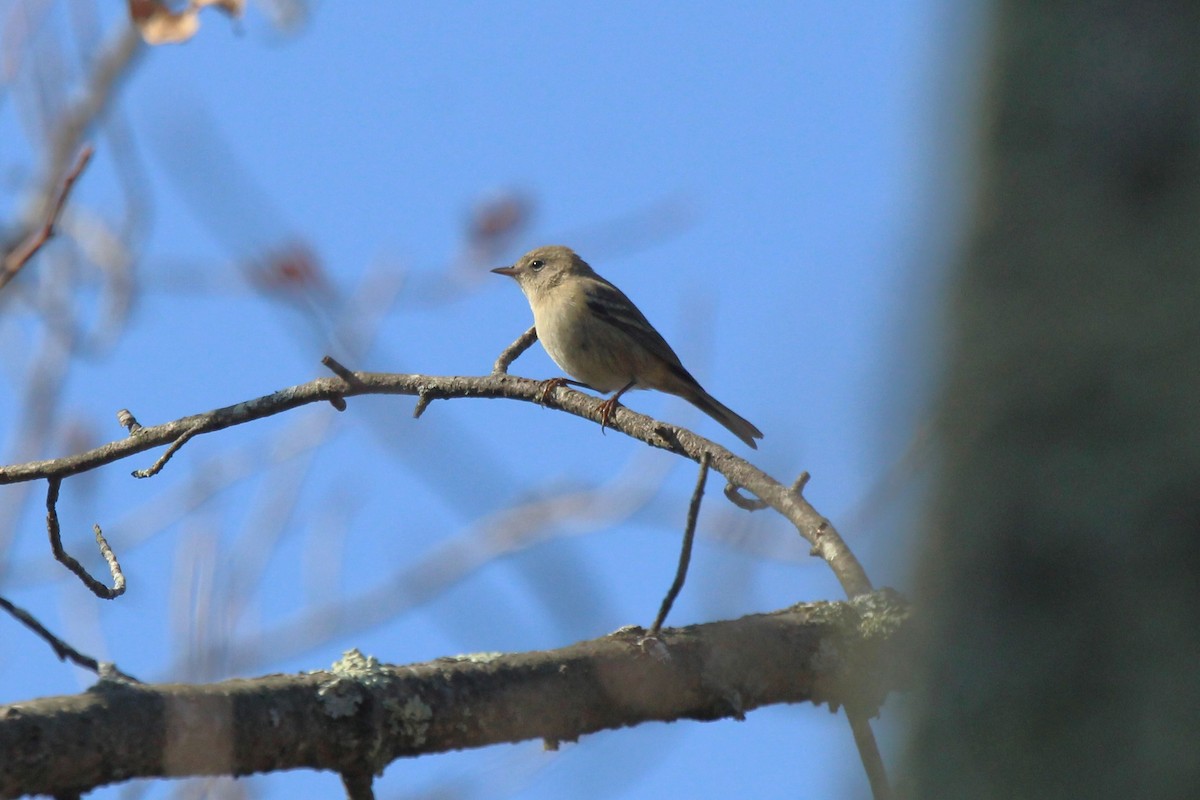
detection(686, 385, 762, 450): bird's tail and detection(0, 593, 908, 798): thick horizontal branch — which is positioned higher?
detection(686, 385, 762, 450): bird's tail

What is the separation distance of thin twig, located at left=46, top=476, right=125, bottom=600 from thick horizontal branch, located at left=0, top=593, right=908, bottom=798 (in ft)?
2.69

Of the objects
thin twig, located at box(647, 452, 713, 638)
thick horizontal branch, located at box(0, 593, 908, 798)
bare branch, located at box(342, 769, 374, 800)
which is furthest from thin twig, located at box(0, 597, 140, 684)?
thin twig, located at box(647, 452, 713, 638)

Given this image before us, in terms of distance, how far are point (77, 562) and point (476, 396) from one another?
5.27 ft

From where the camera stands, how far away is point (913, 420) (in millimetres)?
1674

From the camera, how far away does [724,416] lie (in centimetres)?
856

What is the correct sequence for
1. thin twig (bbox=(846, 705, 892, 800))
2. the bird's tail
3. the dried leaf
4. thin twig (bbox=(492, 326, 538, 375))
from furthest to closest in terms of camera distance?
the bird's tail < thin twig (bbox=(492, 326, 538, 375)) < the dried leaf < thin twig (bbox=(846, 705, 892, 800))

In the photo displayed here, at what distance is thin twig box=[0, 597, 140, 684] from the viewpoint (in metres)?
2.83

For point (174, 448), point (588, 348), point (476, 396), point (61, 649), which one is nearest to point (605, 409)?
point (476, 396)

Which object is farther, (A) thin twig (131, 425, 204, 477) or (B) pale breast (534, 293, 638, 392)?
(B) pale breast (534, 293, 638, 392)

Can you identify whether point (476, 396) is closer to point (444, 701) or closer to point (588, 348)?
point (444, 701)

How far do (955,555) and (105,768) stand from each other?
2.01m

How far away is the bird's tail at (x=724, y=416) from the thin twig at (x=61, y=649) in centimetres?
552

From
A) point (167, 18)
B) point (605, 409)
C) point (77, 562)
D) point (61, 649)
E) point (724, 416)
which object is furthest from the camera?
Result: point (724, 416)

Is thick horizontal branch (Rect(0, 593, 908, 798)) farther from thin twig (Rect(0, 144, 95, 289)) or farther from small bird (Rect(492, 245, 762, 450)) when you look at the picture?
small bird (Rect(492, 245, 762, 450))
